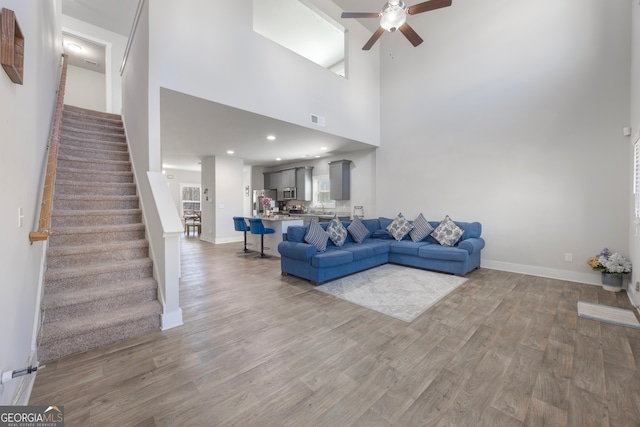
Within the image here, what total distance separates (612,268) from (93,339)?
6232 mm

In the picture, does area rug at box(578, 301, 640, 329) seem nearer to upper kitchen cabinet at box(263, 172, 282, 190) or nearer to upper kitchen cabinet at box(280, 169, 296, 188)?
upper kitchen cabinet at box(280, 169, 296, 188)

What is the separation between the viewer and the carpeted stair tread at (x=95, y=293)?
2328mm

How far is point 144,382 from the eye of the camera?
182cm

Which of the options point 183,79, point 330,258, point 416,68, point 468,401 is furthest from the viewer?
point 416,68

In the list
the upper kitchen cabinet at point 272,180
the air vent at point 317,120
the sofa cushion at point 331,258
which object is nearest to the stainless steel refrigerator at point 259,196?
the upper kitchen cabinet at point 272,180

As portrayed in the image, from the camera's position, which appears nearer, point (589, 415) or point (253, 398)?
point (589, 415)

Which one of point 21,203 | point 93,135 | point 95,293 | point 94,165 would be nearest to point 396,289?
point 95,293

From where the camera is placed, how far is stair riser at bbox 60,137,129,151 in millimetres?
3985

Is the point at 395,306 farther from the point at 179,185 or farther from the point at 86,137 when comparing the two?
Answer: the point at 179,185

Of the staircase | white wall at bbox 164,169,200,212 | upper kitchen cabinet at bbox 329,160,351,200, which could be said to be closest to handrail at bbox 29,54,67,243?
the staircase

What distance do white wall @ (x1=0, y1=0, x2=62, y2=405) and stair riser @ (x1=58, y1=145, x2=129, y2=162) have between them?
1.64 m

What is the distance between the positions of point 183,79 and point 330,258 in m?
3.22

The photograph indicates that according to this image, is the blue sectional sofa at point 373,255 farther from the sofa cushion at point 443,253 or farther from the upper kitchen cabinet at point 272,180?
the upper kitchen cabinet at point 272,180

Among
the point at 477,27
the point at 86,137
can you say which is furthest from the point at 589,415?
the point at 86,137
